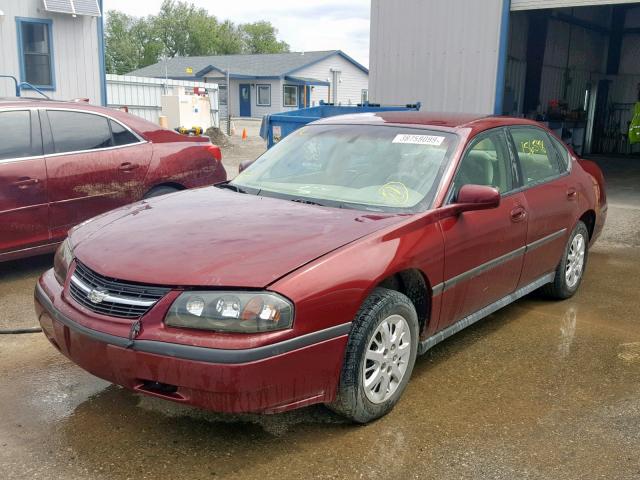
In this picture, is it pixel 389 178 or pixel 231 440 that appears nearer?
pixel 231 440

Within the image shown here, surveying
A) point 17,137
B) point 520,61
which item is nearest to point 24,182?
point 17,137

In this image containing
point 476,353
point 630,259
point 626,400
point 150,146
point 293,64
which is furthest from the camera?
point 293,64

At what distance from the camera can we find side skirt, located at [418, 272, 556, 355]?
360cm

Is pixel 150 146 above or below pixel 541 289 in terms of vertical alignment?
above

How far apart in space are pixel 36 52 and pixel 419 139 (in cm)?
1270

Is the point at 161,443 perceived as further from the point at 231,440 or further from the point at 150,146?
the point at 150,146

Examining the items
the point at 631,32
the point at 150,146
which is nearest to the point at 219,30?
the point at 631,32

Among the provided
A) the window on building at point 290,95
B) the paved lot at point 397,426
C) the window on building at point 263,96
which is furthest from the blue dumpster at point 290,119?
the window on building at point 263,96

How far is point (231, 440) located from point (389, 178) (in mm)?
1728

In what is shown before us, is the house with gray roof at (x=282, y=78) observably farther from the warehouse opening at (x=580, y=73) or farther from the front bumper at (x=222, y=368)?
the front bumper at (x=222, y=368)

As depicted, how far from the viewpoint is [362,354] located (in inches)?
118

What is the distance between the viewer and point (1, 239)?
524cm

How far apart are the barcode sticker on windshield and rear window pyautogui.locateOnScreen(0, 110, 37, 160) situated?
3.27 metres

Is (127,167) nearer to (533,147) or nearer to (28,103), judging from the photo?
(28,103)
